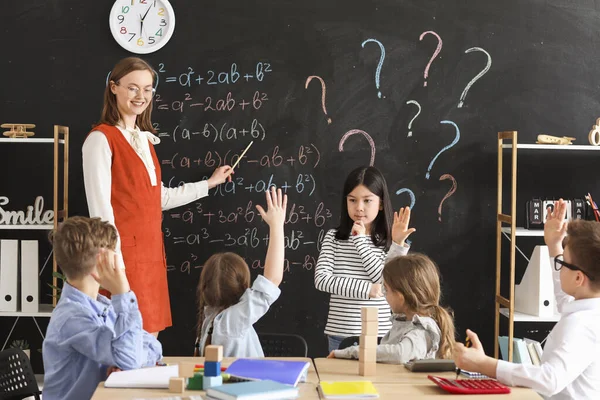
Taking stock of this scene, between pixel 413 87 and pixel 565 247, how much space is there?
1.87 m

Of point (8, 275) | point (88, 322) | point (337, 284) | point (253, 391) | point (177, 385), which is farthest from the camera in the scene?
point (8, 275)

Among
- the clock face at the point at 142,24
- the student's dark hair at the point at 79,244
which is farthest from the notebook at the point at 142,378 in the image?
the clock face at the point at 142,24

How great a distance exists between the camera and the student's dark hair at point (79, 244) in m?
2.51

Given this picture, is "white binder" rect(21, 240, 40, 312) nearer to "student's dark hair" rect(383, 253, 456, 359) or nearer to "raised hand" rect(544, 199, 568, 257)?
"student's dark hair" rect(383, 253, 456, 359)

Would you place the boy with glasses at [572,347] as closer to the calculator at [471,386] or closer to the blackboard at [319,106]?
the calculator at [471,386]

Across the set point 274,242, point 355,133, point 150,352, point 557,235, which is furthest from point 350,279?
point 150,352

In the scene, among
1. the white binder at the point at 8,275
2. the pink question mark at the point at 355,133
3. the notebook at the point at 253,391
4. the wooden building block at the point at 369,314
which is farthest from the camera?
the pink question mark at the point at 355,133

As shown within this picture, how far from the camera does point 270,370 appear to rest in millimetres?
2354

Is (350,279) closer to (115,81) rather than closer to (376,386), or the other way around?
(376,386)

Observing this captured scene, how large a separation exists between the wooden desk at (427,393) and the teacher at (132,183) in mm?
1672

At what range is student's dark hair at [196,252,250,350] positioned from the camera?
9.25 ft

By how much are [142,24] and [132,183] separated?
96 centimetres

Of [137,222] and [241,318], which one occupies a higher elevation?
[137,222]

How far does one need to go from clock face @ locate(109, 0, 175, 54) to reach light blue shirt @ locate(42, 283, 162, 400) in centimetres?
190
